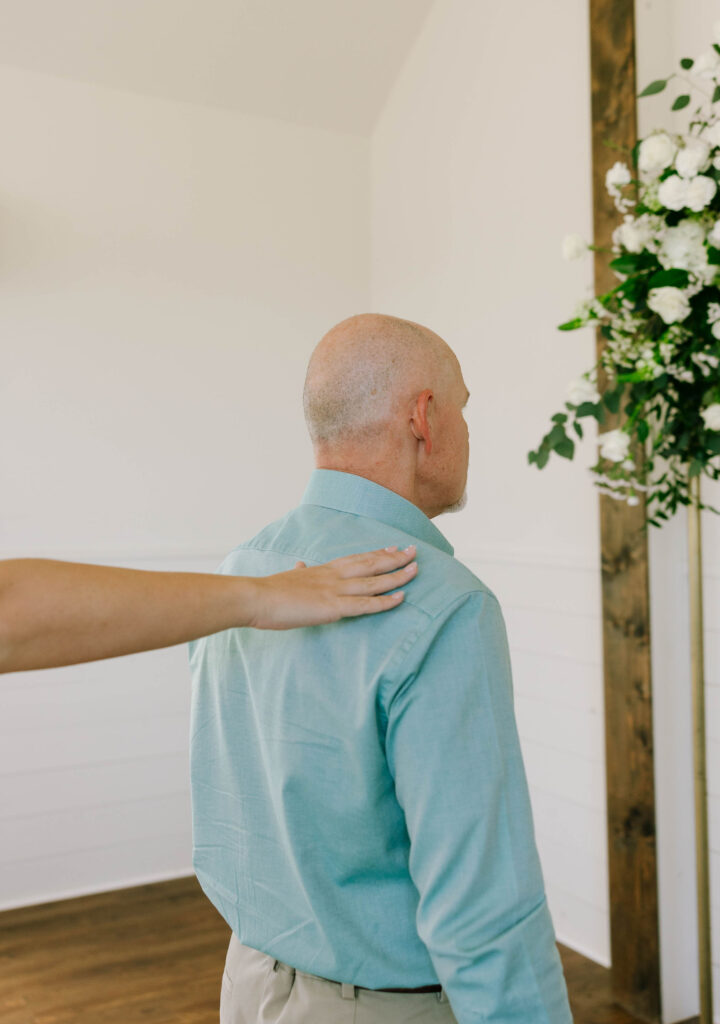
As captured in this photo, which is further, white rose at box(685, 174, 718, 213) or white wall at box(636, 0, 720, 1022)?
white wall at box(636, 0, 720, 1022)

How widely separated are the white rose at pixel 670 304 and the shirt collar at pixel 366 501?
836 millimetres

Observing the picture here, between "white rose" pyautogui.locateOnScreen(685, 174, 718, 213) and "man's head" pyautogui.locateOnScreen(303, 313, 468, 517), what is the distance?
0.75 meters

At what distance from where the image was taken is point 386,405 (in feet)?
3.80

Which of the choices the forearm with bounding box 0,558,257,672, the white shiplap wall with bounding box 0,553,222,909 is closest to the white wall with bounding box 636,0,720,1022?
the forearm with bounding box 0,558,257,672

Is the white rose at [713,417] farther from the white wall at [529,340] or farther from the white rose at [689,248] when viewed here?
the white wall at [529,340]

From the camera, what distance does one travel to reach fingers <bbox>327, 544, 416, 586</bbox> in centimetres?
100

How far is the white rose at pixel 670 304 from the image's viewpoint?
5.62ft

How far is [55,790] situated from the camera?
3.29 meters

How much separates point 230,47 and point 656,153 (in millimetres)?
2280

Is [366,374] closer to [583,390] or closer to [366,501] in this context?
[366,501]

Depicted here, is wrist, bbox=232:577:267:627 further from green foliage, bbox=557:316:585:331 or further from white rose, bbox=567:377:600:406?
white rose, bbox=567:377:600:406

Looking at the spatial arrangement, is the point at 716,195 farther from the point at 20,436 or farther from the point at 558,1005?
the point at 20,436

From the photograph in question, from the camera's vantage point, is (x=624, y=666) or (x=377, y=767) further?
(x=624, y=666)

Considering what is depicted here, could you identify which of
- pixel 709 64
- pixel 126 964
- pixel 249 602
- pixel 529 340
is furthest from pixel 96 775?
pixel 709 64
